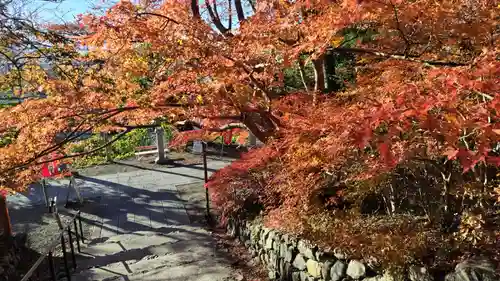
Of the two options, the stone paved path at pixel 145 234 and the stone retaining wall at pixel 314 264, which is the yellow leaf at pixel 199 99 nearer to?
the stone retaining wall at pixel 314 264

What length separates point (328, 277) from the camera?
455 centimetres

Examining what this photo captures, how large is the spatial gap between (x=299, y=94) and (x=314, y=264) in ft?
8.46

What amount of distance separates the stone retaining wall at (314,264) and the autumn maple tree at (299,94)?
351 millimetres

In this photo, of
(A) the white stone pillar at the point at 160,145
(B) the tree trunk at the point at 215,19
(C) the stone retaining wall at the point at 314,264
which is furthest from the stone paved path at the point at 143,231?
(B) the tree trunk at the point at 215,19

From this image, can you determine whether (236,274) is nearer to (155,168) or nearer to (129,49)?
(129,49)

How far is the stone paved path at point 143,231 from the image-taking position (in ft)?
19.9

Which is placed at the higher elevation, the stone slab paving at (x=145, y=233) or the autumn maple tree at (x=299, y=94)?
the autumn maple tree at (x=299, y=94)

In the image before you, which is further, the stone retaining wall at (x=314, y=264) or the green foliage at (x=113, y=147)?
the green foliage at (x=113, y=147)

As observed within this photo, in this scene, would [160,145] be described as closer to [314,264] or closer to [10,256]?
[10,256]

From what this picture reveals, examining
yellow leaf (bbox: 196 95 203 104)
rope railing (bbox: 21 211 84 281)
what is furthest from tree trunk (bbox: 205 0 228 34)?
rope railing (bbox: 21 211 84 281)

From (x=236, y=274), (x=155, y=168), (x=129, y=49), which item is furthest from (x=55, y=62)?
(x=155, y=168)

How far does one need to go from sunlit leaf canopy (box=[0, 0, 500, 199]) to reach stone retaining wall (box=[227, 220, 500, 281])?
932 millimetres

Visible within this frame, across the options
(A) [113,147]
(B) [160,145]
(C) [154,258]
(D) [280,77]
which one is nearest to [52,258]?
(C) [154,258]

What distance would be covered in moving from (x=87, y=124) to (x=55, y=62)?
1229 millimetres
